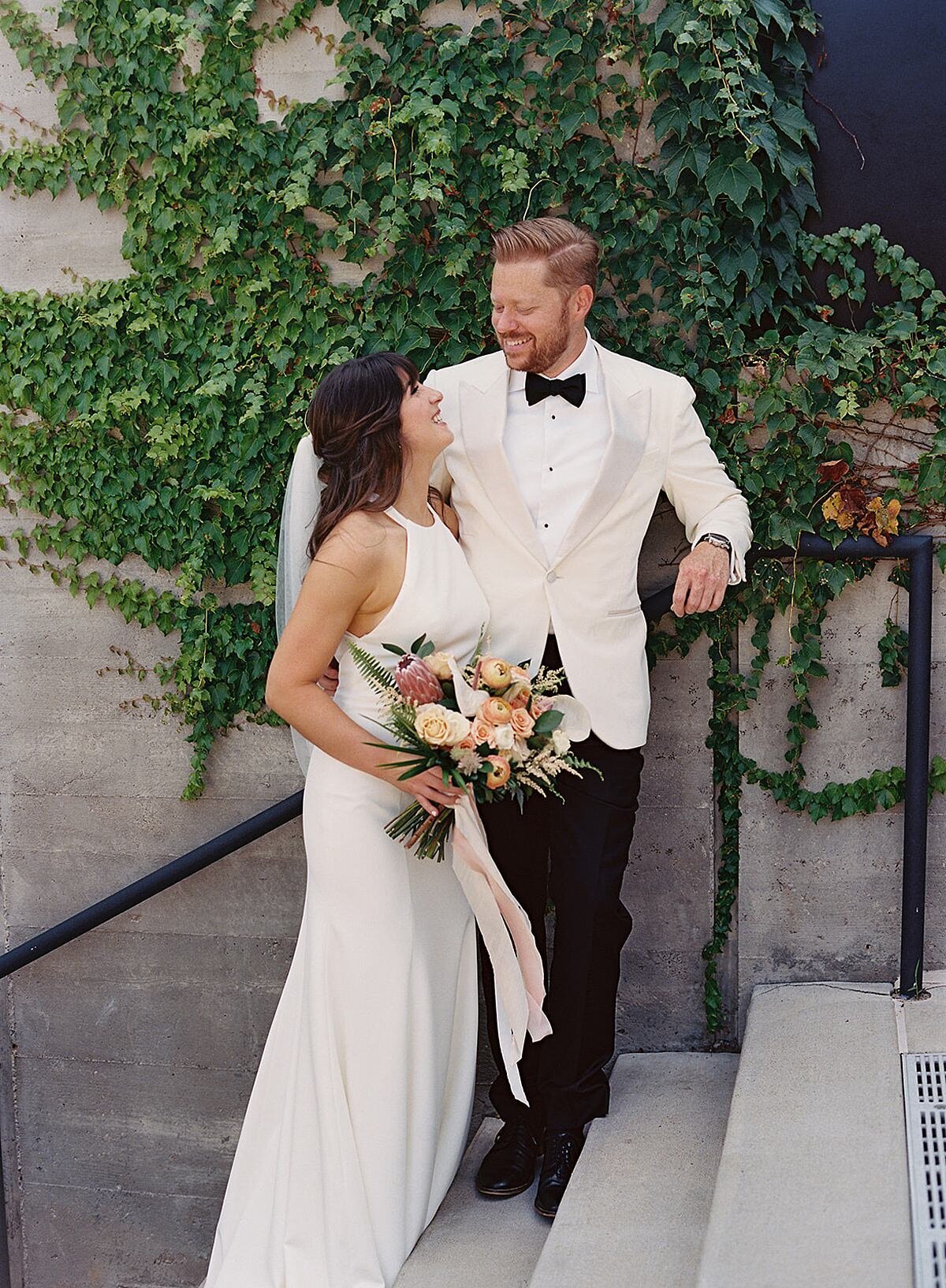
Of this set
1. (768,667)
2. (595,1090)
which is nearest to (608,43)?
(768,667)

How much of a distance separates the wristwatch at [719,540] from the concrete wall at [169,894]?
39cm

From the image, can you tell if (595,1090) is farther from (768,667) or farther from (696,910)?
(768,667)

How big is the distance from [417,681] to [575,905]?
76 centimetres

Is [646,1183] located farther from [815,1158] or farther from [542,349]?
[542,349]

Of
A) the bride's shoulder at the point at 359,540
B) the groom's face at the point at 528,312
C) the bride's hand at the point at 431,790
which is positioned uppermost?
the groom's face at the point at 528,312

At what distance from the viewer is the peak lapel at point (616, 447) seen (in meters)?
2.63

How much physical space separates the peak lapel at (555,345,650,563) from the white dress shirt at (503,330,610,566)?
0.02 metres

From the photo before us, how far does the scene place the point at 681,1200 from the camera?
2.44 meters

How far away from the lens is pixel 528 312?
262cm

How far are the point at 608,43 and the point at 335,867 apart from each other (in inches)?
78.2

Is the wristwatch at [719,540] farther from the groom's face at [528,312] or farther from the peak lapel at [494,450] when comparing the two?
the groom's face at [528,312]

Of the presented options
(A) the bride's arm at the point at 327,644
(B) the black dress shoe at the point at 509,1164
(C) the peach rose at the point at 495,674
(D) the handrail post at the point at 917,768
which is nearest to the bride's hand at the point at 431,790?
(A) the bride's arm at the point at 327,644

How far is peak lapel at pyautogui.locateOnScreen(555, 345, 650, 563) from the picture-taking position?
8.64ft

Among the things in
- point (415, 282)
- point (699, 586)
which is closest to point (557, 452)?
point (699, 586)
